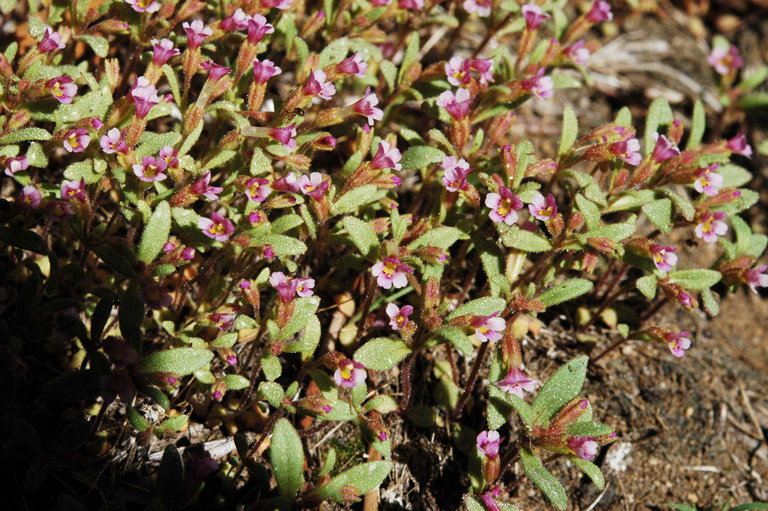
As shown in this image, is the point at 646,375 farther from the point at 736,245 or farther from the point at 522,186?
the point at 522,186

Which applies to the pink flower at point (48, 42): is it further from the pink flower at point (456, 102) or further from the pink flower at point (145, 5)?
the pink flower at point (456, 102)

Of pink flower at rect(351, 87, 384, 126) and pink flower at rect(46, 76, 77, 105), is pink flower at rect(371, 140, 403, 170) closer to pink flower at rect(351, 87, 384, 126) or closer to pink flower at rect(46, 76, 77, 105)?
pink flower at rect(351, 87, 384, 126)

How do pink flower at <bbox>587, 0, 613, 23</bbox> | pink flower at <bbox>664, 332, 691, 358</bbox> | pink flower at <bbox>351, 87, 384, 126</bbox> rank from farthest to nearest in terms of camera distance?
1. pink flower at <bbox>587, 0, 613, 23</bbox>
2. pink flower at <bbox>664, 332, 691, 358</bbox>
3. pink flower at <bbox>351, 87, 384, 126</bbox>

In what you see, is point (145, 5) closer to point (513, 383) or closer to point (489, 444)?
point (513, 383)

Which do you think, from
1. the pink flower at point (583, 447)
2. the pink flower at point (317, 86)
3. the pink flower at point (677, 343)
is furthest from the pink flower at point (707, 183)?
the pink flower at point (317, 86)

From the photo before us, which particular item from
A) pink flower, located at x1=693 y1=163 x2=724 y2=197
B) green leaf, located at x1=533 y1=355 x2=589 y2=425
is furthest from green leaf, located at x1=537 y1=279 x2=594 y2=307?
pink flower, located at x1=693 y1=163 x2=724 y2=197

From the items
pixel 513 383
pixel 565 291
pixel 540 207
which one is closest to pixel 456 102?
pixel 540 207
